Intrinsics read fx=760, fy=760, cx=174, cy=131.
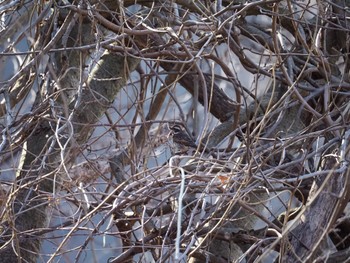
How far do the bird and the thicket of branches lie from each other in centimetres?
4

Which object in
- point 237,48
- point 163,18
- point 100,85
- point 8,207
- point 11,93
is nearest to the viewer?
point 8,207

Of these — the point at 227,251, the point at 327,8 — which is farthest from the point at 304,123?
the point at 227,251

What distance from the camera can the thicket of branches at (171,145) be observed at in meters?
2.28

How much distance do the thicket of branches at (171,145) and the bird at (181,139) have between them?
0.14 ft

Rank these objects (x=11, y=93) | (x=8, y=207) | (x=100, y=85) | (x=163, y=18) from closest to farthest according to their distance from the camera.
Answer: (x=8, y=207)
(x=163, y=18)
(x=11, y=93)
(x=100, y=85)

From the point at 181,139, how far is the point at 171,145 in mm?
145

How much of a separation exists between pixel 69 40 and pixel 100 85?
0.28 metres

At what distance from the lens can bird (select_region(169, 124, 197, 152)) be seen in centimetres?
293

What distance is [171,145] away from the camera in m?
3.08

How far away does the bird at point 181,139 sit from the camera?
2928mm

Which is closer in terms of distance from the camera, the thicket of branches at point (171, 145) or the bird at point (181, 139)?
the thicket of branches at point (171, 145)

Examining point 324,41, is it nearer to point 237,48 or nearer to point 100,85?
point 237,48

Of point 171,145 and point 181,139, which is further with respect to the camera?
point 171,145

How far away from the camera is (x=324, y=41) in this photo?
3303 millimetres
